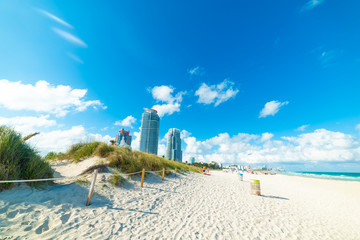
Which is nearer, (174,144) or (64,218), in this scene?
(64,218)

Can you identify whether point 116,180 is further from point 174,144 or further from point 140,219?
point 174,144

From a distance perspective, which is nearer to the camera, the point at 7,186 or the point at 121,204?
the point at 7,186

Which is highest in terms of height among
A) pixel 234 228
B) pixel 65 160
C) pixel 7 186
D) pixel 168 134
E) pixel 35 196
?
pixel 168 134

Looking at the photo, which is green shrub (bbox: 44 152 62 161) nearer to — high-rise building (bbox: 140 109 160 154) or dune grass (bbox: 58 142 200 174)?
dune grass (bbox: 58 142 200 174)

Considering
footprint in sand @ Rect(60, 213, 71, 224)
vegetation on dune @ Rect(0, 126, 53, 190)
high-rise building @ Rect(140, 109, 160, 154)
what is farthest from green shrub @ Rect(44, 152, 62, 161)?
high-rise building @ Rect(140, 109, 160, 154)

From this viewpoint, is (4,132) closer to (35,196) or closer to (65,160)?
(35,196)

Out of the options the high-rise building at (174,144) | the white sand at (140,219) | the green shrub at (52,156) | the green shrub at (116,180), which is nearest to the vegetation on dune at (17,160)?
the white sand at (140,219)

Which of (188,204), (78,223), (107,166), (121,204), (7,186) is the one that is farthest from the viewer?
(107,166)

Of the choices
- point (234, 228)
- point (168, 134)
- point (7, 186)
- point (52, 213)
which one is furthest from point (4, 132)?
point (168, 134)

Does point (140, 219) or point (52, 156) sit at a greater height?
point (52, 156)

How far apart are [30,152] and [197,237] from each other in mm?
7313

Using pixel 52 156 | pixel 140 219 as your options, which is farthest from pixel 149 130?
pixel 140 219

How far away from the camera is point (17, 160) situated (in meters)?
5.25

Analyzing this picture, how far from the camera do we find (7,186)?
4.59 meters
